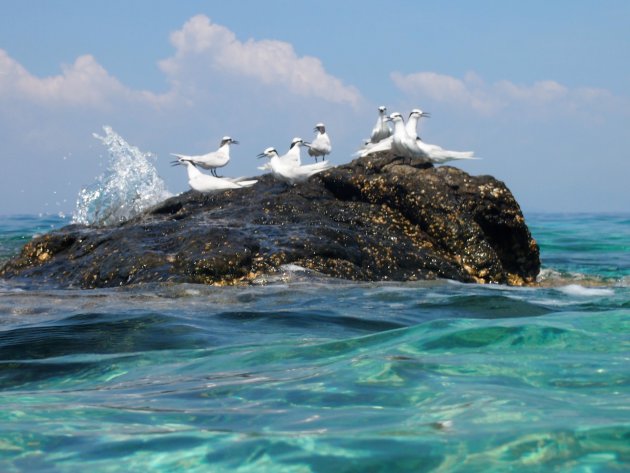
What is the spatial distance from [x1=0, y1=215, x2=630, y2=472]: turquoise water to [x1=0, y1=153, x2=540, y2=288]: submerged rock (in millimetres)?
1210

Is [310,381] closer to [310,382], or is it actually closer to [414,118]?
[310,382]

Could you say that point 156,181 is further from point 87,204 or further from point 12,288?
point 12,288

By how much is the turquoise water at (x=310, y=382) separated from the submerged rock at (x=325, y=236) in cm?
121

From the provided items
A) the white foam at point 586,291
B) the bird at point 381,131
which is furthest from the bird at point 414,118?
the white foam at point 586,291

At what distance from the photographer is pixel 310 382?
432 cm

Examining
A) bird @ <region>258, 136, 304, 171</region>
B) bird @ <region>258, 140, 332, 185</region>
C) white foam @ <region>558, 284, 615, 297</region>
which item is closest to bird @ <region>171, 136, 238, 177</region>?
bird @ <region>258, 136, 304, 171</region>

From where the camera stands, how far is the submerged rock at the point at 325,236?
921cm

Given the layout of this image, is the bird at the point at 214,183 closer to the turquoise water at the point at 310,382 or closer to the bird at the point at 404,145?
the bird at the point at 404,145

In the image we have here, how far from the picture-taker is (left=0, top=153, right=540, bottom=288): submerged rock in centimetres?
921

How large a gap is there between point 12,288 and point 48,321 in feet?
9.89

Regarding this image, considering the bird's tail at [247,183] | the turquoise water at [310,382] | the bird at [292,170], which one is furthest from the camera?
the bird's tail at [247,183]

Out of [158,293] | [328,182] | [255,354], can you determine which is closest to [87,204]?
[328,182]

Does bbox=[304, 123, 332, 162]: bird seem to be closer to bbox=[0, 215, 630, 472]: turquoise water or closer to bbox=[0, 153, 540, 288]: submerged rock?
bbox=[0, 153, 540, 288]: submerged rock

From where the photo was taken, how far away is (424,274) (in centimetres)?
966
